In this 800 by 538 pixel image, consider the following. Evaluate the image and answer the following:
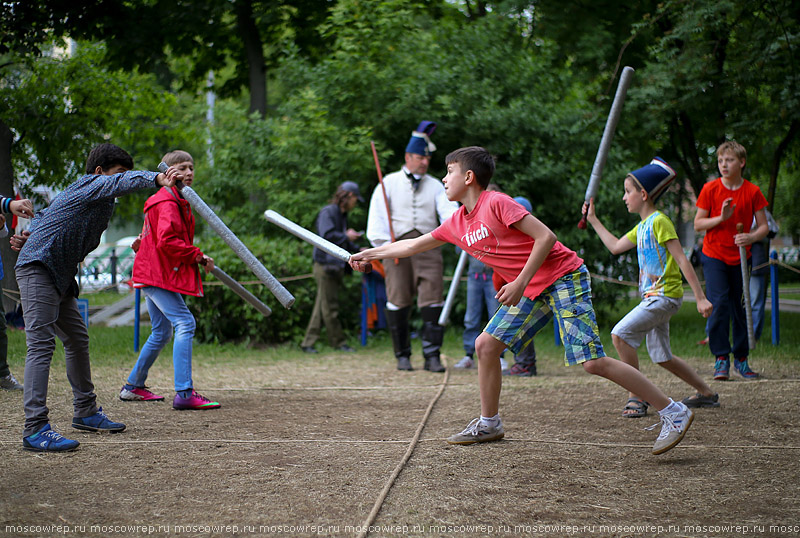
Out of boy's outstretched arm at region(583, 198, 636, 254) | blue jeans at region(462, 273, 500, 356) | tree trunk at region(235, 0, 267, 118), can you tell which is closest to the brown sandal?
boy's outstretched arm at region(583, 198, 636, 254)

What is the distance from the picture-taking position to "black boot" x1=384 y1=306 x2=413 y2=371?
7504mm

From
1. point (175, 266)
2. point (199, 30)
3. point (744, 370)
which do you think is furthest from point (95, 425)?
point (199, 30)

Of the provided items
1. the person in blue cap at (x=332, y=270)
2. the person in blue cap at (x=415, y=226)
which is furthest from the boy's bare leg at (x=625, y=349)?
the person in blue cap at (x=332, y=270)

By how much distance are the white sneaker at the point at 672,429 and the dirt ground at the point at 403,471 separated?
85 mm

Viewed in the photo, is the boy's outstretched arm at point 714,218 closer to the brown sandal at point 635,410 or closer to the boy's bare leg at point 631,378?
the brown sandal at point 635,410

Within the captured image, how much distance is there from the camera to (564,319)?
13.5ft

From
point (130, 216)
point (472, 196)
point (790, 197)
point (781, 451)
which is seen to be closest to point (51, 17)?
point (130, 216)

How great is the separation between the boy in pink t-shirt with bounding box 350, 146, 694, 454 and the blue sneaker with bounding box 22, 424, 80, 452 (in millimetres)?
1814

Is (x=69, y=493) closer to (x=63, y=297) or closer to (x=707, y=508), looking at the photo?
(x=63, y=297)

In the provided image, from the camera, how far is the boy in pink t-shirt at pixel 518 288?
157 inches

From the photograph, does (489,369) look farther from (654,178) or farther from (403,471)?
(654,178)

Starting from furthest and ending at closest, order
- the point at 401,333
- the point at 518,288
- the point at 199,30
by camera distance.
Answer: the point at 199,30 < the point at 401,333 < the point at 518,288

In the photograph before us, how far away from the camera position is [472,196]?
4344 mm

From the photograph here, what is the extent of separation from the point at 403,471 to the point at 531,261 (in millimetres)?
1202
